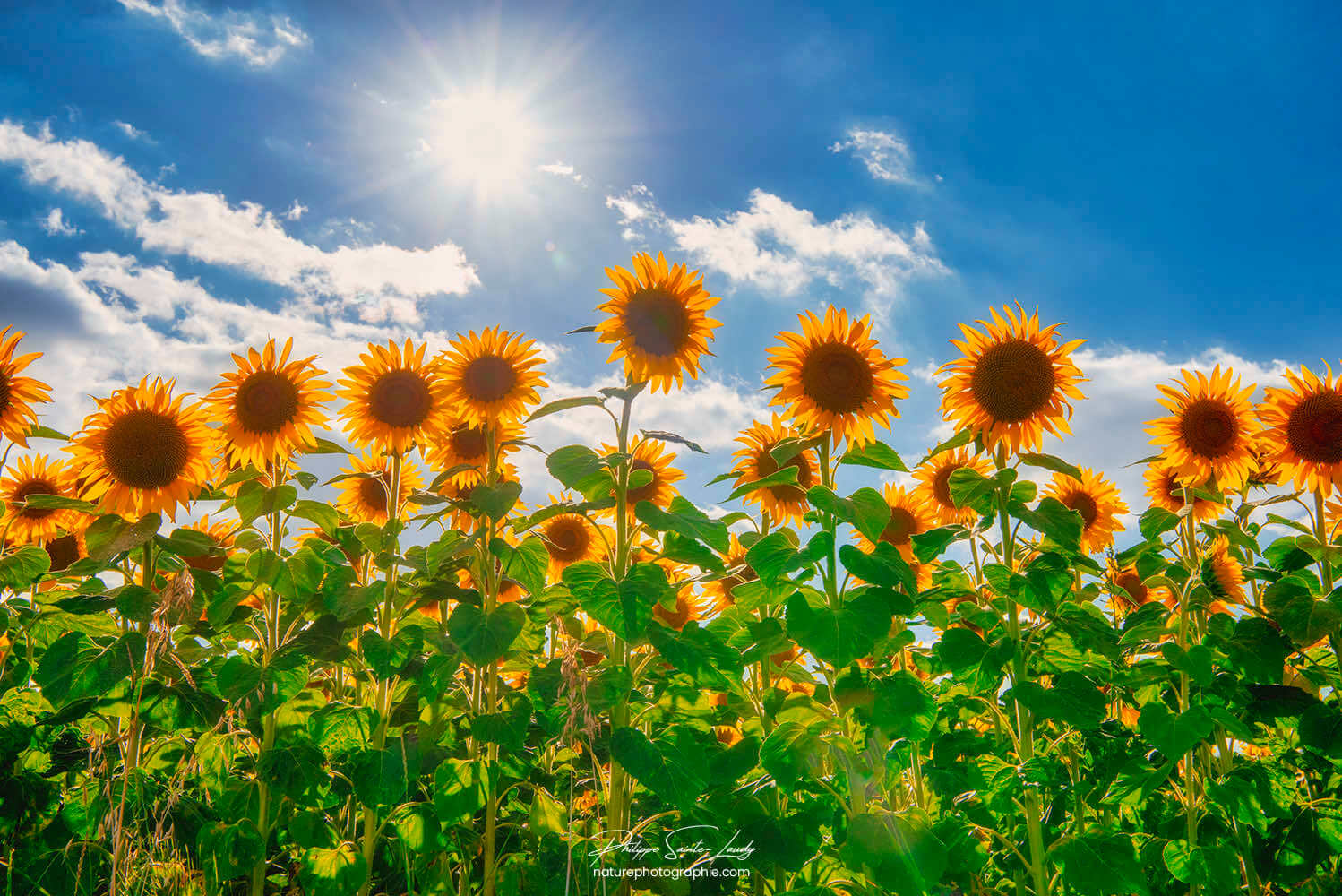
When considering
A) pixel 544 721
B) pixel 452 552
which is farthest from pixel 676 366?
pixel 544 721

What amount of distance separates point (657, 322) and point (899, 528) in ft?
8.88

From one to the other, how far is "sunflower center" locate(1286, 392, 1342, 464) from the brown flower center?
4.55 m

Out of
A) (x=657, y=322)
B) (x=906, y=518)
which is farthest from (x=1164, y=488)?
(x=657, y=322)

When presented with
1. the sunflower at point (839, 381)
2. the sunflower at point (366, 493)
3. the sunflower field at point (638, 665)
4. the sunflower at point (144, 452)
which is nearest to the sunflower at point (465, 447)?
the sunflower field at point (638, 665)

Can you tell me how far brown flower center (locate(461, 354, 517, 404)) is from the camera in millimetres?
4418

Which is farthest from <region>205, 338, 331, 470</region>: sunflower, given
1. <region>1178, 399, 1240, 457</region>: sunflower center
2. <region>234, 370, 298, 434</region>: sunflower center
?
<region>1178, 399, 1240, 457</region>: sunflower center

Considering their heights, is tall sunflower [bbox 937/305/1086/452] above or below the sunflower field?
above

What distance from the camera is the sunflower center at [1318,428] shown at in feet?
15.5

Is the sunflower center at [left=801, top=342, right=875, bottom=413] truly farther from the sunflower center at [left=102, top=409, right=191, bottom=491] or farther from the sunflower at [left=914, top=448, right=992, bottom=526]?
the sunflower center at [left=102, top=409, right=191, bottom=491]

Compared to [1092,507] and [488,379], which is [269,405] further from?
[1092,507]

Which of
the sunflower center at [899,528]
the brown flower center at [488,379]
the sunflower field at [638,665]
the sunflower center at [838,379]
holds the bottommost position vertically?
the sunflower field at [638,665]

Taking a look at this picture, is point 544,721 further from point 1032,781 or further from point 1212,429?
point 1212,429

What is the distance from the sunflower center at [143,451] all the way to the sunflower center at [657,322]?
2.55m

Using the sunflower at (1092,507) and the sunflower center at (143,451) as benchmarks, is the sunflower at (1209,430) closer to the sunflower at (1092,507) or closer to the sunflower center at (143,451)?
the sunflower at (1092,507)
